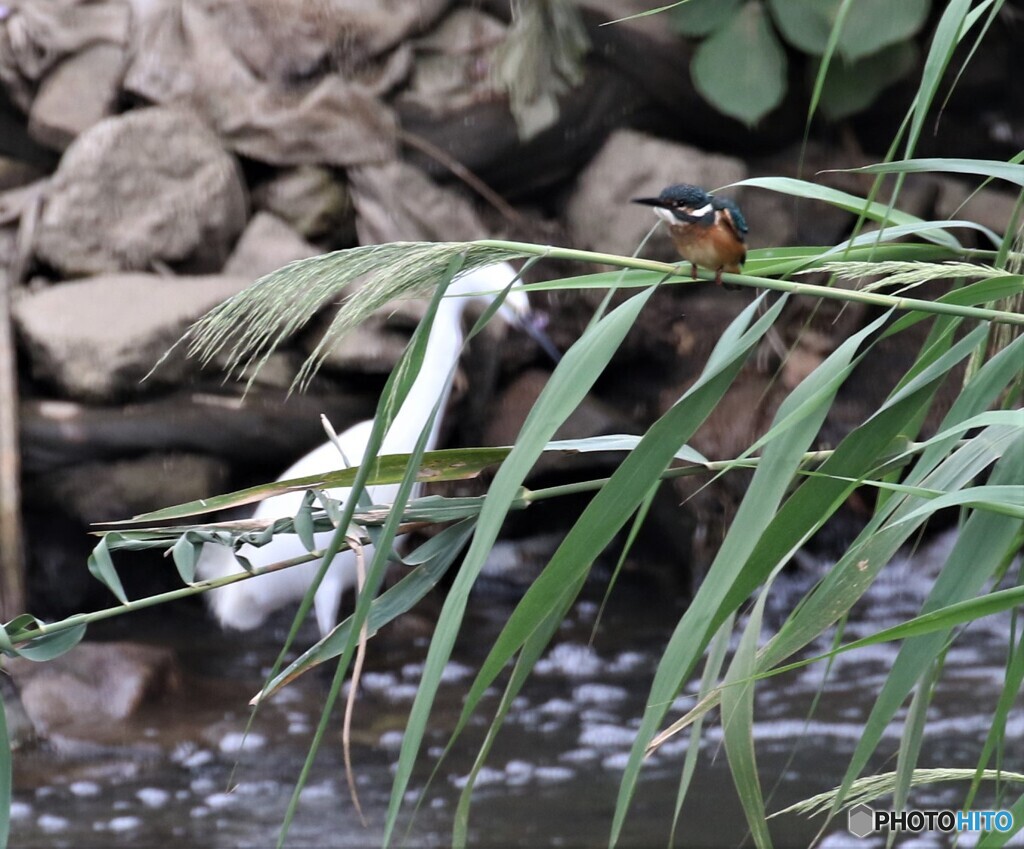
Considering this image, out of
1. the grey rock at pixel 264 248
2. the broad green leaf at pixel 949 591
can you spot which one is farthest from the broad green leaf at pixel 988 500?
the grey rock at pixel 264 248

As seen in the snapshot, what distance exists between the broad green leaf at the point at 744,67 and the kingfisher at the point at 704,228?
255cm

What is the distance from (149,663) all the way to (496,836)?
0.94m

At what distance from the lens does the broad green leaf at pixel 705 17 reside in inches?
→ 124

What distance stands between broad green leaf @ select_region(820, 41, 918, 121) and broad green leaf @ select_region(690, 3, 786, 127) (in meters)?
0.17

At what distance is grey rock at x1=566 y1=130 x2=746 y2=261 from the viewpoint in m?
3.24

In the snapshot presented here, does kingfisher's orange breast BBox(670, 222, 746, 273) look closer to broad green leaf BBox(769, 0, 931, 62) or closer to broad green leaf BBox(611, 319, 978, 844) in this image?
broad green leaf BBox(611, 319, 978, 844)

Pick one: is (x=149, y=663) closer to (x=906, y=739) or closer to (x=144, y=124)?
(x=144, y=124)

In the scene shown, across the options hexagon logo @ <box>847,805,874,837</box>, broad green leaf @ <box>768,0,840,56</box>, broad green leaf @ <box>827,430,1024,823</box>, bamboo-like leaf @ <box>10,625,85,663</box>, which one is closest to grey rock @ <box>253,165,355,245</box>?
broad green leaf @ <box>768,0,840,56</box>

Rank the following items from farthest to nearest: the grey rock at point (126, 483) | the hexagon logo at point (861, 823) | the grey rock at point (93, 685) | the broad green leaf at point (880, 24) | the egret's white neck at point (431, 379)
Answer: the broad green leaf at point (880, 24)
the grey rock at point (126, 483)
the egret's white neck at point (431, 379)
the grey rock at point (93, 685)
the hexagon logo at point (861, 823)

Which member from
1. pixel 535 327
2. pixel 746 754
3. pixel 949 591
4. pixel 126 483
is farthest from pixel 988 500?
pixel 126 483

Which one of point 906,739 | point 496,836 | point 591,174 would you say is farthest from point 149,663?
point 906,739

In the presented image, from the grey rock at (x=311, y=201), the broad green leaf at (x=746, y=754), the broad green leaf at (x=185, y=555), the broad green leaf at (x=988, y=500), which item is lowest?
the broad green leaf at (x=746, y=754)

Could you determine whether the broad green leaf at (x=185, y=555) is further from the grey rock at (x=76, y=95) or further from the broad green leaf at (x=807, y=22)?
the grey rock at (x=76, y=95)

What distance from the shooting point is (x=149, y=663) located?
2.54m
